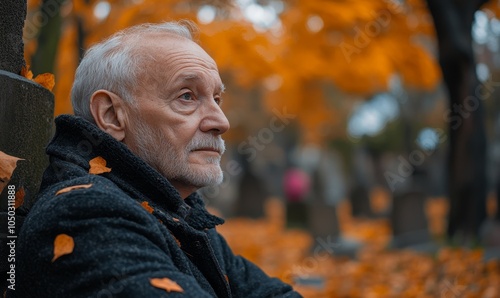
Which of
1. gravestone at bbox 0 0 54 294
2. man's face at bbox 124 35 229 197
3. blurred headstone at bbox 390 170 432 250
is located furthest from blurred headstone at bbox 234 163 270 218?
man's face at bbox 124 35 229 197

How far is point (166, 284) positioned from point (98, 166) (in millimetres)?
488

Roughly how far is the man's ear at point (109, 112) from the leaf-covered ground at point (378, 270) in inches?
68.1

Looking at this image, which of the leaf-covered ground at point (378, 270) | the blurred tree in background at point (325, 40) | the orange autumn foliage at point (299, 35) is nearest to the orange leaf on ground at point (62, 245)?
the leaf-covered ground at point (378, 270)

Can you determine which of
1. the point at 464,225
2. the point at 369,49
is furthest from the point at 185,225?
the point at 369,49

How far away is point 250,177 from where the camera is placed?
19328 millimetres

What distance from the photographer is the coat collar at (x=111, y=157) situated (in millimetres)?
1887

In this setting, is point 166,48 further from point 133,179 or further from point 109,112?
point 133,179

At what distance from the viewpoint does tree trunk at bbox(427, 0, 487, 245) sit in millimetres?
8844

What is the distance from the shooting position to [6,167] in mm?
1848

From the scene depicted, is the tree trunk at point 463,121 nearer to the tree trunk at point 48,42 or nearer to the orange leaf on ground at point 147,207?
the tree trunk at point 48,42

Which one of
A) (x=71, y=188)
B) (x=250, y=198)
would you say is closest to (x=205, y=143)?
(x=71, y=188)

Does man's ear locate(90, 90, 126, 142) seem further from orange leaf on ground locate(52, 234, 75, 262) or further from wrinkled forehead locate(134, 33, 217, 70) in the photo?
orange leaf on ground locate(52, 234, 75, 262)

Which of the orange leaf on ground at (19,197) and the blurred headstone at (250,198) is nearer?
Answer: the orange leaf on ground at (19,197)

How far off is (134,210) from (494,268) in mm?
6173
